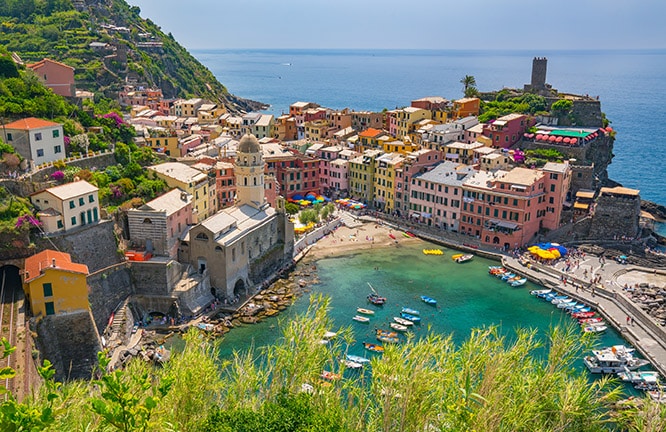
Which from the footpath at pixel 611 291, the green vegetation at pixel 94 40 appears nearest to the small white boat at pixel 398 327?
the footpath at pixel 611 291

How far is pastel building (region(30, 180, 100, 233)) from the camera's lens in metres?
36.8

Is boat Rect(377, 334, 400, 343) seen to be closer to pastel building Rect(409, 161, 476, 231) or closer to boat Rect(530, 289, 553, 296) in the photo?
boat Rect(530, 289, 553, 296)

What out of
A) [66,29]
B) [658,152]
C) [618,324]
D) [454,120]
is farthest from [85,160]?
[658,152]

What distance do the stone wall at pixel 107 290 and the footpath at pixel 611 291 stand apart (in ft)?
106

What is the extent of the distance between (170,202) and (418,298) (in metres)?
21.0

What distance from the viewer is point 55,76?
59.0 meters

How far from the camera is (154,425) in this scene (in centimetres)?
1566

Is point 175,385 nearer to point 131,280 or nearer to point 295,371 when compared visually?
point 295,371

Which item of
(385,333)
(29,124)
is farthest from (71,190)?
(385,333)

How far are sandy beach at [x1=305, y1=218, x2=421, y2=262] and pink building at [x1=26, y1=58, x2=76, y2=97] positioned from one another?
3024 centimetres

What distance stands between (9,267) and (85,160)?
13180 millimetres

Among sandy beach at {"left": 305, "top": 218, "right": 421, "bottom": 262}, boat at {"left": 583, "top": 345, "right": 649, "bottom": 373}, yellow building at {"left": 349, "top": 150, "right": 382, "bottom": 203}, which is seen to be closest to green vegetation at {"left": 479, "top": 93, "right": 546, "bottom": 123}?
yellow building at {"left": 349, "top": 150, "right": 382, "bottom": 203}

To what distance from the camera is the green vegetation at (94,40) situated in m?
90.4

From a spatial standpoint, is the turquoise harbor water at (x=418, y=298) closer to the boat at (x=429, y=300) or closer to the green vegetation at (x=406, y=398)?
the boat at (x=429, y=300)
